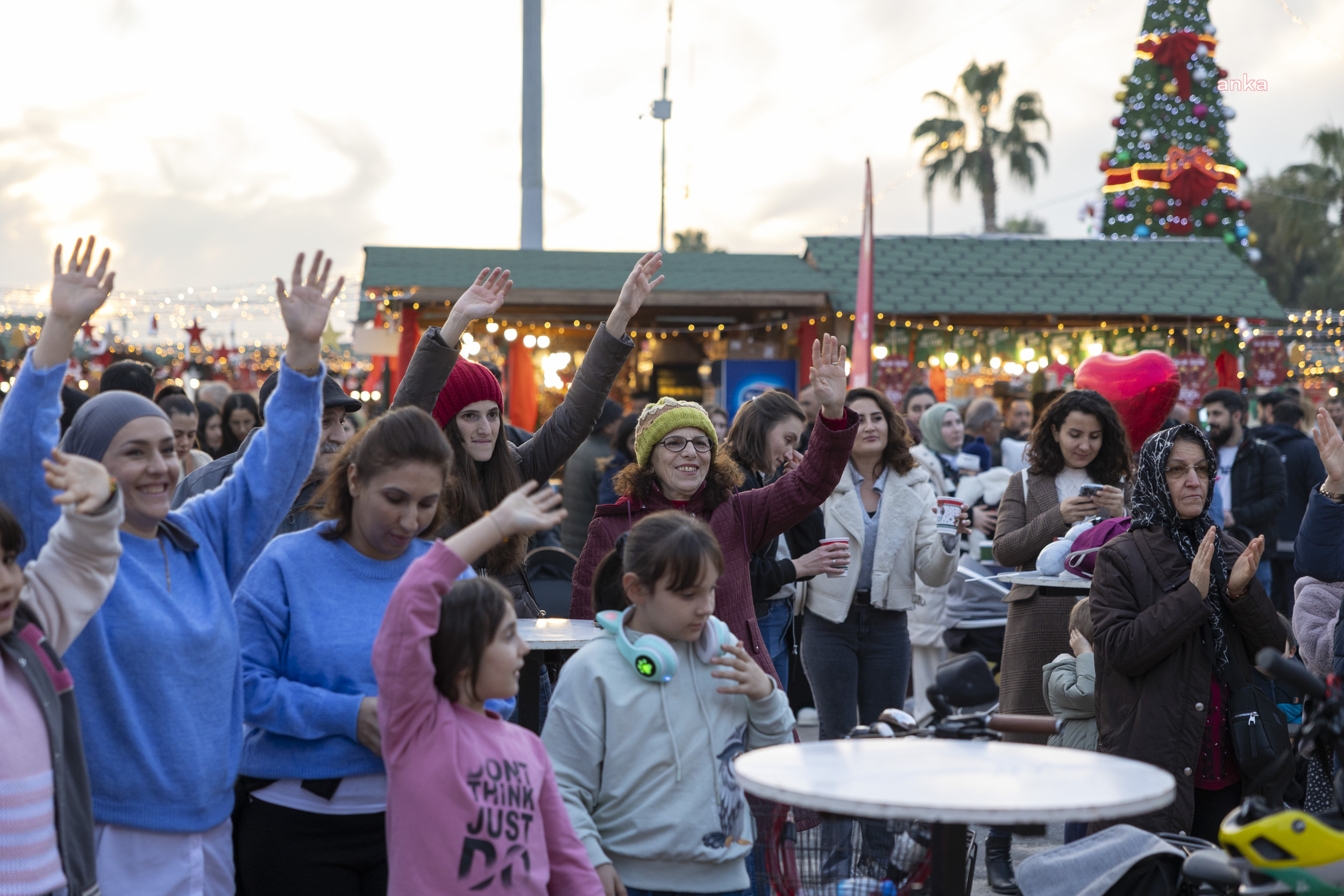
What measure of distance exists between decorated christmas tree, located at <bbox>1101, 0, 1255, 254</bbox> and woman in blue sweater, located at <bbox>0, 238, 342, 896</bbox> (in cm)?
2387

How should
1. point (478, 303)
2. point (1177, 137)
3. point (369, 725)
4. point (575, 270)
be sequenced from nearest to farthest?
1. point (369, 725)
2. point (478, 303)
3. point (575, 270)
4. point (1177, 137)

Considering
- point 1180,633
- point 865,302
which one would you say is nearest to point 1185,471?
point 1180,633

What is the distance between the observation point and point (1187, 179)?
2316cm

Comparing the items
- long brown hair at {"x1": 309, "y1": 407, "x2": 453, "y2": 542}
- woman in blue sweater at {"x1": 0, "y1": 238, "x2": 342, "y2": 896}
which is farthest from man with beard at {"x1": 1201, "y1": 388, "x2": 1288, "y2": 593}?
woman in blue sweater at {"x1": 0, "y1": 238, "x2": 342, "y2": 896}

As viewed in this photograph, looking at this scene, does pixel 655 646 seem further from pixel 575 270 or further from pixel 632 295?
pixel 575 270

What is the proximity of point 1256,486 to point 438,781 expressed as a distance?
24.3ft

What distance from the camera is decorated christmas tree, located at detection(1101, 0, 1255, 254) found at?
2309 cm

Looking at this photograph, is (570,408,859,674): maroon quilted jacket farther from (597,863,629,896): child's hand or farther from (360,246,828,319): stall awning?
(360,246,828,319): stall awning

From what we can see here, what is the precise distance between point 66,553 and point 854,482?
3929 millimetres

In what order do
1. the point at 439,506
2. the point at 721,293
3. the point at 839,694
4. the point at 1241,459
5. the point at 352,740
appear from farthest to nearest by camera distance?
the point at 721,293 → the point at 1241,459 → the point at 839,694 → the point at 439,506 → the point at 352,740

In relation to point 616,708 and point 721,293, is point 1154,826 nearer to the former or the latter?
point 616,708

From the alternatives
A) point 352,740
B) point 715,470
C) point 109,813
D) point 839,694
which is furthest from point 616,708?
point 839,694

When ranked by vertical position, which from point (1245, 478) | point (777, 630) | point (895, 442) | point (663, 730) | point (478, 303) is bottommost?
point (777, 630)

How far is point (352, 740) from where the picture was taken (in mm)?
2449
